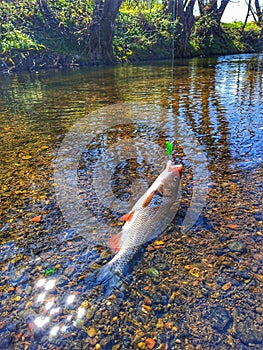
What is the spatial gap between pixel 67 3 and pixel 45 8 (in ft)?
5.48

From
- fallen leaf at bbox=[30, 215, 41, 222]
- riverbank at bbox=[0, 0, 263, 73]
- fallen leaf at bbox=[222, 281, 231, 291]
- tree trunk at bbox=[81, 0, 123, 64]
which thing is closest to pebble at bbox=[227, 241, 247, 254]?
fallen leaf at bbox=[222, 281, 231, 291]

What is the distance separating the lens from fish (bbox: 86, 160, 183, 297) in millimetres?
2160

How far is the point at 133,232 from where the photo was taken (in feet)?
7.21

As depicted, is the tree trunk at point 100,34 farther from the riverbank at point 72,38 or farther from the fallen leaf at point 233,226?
the fallen leaf at point 233,226

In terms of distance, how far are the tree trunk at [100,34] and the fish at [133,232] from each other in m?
18.9

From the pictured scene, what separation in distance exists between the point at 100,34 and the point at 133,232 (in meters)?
19.9

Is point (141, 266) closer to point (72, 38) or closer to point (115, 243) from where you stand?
point (115, 243)

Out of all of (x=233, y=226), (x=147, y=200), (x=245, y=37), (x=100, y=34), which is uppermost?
(x=245, y=37)

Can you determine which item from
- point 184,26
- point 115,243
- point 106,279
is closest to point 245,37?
point 184,26

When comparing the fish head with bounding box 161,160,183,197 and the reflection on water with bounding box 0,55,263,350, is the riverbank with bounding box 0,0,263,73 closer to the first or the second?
the reflection on water with bounding box 0,55,263,350

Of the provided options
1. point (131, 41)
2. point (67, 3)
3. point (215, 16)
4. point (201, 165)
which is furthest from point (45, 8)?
point (201, 165)

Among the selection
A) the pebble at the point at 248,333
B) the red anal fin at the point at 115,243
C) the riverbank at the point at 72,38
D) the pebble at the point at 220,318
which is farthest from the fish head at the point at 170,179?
the riverbank at the point at 72,38

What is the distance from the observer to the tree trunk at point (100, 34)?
59.6ft

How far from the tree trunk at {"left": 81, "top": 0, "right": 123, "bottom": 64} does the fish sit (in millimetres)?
18855
